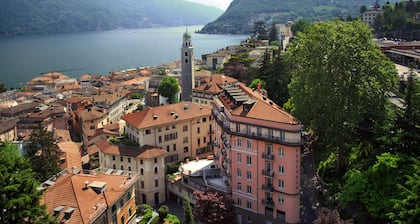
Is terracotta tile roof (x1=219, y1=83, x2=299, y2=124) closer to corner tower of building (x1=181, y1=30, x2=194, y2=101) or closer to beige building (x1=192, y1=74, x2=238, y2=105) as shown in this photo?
beige building (x1=192, y1=74, x2=238, y2=105)

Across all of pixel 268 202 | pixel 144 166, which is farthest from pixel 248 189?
pixel 144 166

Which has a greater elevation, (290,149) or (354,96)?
(354,96)

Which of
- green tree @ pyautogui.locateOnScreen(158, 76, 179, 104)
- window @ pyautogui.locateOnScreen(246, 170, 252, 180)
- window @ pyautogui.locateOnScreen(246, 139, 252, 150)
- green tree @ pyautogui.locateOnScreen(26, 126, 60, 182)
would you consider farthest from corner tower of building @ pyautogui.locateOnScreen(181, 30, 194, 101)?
window @ pyautogui.locateOnScreen(246, 170, 252, 180)

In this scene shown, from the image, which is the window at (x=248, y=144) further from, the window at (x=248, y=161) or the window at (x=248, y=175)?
the window at (x=248, y=175)

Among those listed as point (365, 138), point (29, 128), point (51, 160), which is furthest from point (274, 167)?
point (29, 128)

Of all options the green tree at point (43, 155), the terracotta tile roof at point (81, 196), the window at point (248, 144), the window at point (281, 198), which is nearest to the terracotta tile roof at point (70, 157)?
the green tree at point (43, 155)

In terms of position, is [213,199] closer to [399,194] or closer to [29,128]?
[399,194]

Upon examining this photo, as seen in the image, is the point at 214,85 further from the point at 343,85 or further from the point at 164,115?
the point at 343,85
